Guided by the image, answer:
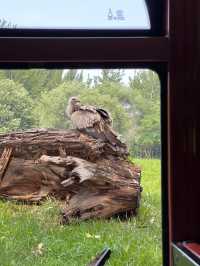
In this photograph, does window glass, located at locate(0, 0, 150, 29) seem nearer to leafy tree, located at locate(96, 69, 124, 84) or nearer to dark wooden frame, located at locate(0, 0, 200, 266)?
dark wooden frame, located at locate(0, 0, 200, 266)

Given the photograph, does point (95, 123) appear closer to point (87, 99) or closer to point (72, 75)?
point (87, 99)

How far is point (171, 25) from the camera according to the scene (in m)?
1.97

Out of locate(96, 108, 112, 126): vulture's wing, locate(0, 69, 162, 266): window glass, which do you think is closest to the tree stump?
locate(0, 69, 162, 266): window glass

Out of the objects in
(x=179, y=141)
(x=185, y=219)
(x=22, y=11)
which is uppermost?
(x=22, y=11)

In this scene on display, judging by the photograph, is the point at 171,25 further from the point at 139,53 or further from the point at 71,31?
the point at 71,31

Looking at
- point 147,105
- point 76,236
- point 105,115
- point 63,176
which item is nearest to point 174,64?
point 147,105

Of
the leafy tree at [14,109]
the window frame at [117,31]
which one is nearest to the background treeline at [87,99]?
the leafy tree at [14,109]

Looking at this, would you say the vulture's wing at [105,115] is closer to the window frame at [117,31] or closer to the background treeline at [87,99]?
the background treeline at [87,99]

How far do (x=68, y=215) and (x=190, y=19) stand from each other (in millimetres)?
857

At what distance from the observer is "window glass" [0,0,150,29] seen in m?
1.98

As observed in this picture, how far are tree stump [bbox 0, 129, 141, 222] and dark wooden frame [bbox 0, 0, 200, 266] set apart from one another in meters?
0.18

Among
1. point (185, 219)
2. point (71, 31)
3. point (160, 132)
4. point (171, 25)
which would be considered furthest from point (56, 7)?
point (185, 219)

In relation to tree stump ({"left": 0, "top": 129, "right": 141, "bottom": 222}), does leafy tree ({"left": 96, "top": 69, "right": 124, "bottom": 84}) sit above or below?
above

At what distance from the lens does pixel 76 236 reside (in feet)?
6.50
